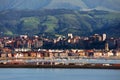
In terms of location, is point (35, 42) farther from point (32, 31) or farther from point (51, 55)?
point (32, 31)

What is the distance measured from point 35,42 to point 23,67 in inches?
1973

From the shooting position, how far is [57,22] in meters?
163

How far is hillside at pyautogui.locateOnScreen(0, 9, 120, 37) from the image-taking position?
15585cm

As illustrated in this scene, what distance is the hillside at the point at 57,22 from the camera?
156 m

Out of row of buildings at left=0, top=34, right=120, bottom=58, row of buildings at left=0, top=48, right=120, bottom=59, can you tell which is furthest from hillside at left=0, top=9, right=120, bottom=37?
row of buildings at left=0, top=48, right=120, bottom=59

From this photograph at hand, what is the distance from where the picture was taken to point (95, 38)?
11669cm
